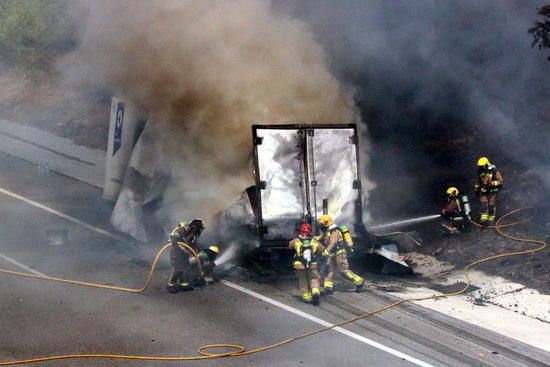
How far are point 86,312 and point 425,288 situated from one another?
4893mm

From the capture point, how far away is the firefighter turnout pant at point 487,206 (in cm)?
1353

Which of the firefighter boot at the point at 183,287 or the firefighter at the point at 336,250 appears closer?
the firefighter at the point at 336,250

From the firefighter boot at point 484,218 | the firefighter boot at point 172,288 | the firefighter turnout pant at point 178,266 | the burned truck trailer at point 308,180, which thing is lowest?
the firefighter boot at point 172,288

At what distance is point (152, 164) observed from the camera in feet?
45.2

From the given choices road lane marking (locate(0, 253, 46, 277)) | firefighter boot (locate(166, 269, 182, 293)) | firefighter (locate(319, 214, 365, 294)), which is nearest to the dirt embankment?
firefighter (locate(319, 214, 365, 294))

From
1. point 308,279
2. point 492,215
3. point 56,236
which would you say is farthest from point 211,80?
point 492,215

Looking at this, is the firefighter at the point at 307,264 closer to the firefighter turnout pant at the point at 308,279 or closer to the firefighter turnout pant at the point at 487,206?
the firefighter turnout pant at the point at 308,279

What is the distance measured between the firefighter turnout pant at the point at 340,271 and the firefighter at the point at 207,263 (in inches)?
68.0

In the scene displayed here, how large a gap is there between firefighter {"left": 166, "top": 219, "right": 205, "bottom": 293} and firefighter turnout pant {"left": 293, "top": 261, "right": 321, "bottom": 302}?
1.63 metres

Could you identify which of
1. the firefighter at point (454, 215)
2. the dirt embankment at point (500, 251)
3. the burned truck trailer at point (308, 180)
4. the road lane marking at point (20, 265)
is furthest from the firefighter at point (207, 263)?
the firefighter at point (454, 215)

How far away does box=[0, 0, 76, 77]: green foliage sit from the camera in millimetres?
24594

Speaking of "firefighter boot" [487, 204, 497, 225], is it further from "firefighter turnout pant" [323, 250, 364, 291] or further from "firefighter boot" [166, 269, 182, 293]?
"firefighter boot" [166, 269, 182, 293]

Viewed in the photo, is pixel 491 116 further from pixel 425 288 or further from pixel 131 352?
pixel 131 352

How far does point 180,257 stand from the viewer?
11.0 m
